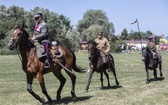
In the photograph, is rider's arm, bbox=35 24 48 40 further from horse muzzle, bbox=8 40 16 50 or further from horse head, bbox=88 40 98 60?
horse head, bbox=88 40 98 60

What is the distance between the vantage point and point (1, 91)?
14.9 meters

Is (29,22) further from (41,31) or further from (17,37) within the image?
(17,37)

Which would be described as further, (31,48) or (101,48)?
(101,48)

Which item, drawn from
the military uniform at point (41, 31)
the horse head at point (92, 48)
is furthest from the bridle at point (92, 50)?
the military uniform at point (41, 31)

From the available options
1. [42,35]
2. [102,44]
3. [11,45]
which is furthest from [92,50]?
[11,45]

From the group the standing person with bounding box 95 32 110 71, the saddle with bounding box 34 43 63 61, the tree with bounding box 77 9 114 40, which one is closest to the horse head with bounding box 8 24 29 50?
the saddle with bounding box 34 43 63 61

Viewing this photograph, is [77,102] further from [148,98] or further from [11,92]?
[11,92]

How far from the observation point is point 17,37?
10.1 meters

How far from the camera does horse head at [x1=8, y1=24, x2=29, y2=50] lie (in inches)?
391

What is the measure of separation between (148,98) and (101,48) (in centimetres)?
456

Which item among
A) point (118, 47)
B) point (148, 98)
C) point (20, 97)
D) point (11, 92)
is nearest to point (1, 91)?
point (11, 92)

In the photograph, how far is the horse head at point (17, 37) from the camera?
32.6 ft

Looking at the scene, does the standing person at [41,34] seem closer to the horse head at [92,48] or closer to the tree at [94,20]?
the horse head at [92,48]

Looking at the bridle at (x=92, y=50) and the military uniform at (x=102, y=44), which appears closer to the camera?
the bridle at (x=92, y=50)
